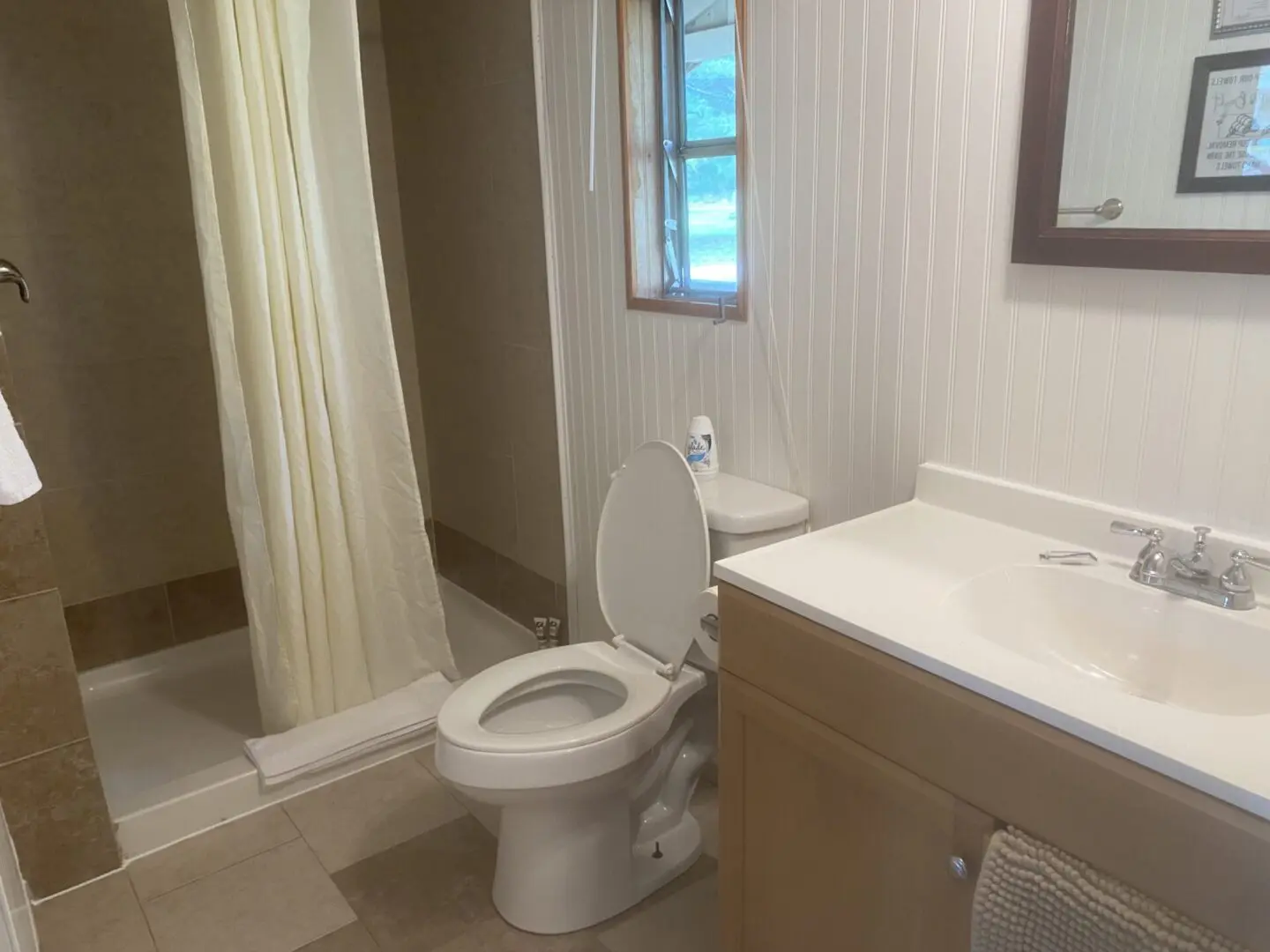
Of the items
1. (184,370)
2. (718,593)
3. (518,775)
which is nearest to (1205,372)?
(718,593)

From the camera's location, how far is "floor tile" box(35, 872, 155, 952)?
1797 millimetres

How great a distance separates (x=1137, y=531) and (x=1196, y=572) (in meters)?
0.09

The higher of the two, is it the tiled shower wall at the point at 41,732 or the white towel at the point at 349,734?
the tiled shower wall at the point at 41,732

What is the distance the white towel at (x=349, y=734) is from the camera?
7.23ft

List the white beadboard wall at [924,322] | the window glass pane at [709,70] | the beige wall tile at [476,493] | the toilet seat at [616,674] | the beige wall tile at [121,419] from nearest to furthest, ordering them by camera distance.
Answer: the white beadboard wall at [924,322]
the toilet seat at [616,674]
the window glass pane at [709,70]
the beige wall tile at [121,419]
the beige wall tile at [476,493]

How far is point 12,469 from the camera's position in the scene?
3.77 feet

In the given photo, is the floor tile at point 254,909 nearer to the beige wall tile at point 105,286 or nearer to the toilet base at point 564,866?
the toilet base at point 564,866

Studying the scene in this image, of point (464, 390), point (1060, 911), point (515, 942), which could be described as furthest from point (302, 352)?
point (1060, 911)

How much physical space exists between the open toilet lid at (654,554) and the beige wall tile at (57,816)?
112 cm

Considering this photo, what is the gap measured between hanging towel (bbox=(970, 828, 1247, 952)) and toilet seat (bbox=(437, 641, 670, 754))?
783 millimetres

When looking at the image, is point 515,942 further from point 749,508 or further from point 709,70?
point 709,70

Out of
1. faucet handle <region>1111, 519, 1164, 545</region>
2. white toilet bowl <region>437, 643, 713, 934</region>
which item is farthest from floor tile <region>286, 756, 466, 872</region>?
faucet handle <region>1111, 519, 1164, 545</region>

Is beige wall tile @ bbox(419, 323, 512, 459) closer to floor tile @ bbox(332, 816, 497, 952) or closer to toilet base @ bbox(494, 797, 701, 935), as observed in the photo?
floor tile @ bbox(332, 816, 497, 952)

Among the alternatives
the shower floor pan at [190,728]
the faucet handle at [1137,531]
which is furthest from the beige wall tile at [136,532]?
the faucet handle at [1137,531]
